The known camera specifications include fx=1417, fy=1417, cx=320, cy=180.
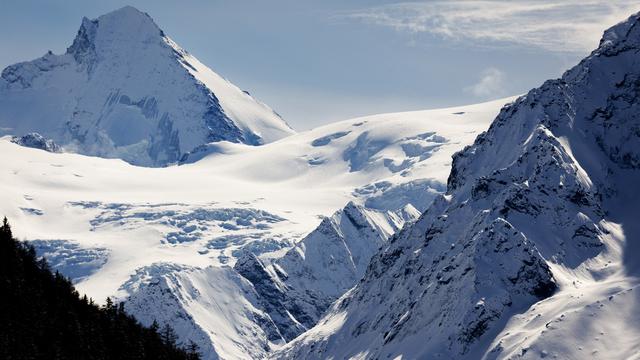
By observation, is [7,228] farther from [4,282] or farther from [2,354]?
[2,354]

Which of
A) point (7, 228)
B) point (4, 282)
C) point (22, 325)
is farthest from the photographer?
Result: point (7, 228)

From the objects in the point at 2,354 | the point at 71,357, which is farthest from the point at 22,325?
the point at 2,354

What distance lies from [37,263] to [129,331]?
22109 mm

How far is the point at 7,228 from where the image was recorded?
16738cm

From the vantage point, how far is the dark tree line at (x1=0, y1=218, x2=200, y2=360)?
128 meters

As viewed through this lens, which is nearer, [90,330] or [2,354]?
[2,354]

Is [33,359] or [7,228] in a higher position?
[7,228]

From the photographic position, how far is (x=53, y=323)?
13912 cm

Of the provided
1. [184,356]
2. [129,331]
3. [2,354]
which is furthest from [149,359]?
[2,354]

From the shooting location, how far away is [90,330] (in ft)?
470

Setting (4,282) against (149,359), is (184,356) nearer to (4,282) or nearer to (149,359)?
(149,359)

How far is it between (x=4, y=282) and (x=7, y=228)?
25.4 metres

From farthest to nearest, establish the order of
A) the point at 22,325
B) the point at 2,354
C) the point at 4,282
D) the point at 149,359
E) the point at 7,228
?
the point at 7,228
the point at 149,359
the point at 4,282
the point at 22,325
the point at 2,354

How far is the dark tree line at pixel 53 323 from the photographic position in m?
128
